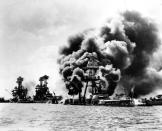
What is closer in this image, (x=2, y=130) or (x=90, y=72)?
(x=2, y=130)

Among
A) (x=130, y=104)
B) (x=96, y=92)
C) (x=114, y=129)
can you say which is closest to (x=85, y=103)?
(x=96, y=92)

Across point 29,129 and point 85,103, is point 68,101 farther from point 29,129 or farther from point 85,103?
point 29,129

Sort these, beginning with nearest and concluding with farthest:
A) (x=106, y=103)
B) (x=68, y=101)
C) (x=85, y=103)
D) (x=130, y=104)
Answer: (x=130, y=104)
(x=106, y=103)
(x=85, y=103)
(x=68, y=101)

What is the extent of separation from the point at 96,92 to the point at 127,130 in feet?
403

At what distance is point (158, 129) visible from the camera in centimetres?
3809

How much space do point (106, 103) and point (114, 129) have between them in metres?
A: 94.7

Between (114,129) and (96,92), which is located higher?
(96,92)

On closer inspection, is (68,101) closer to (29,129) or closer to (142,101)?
(142,101)

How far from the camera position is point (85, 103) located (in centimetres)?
15388

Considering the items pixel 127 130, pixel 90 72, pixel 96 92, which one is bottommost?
pixel 127 130

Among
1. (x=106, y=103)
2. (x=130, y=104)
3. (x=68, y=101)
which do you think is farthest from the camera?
(x=68, y=101)

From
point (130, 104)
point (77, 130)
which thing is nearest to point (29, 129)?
point (77, 130)

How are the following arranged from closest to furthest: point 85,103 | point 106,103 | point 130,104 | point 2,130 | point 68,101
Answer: point 2,130
point 130,104
point 106,103
point 85,103
point 68,101

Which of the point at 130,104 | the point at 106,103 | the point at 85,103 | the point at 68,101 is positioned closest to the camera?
the point at 130,104
